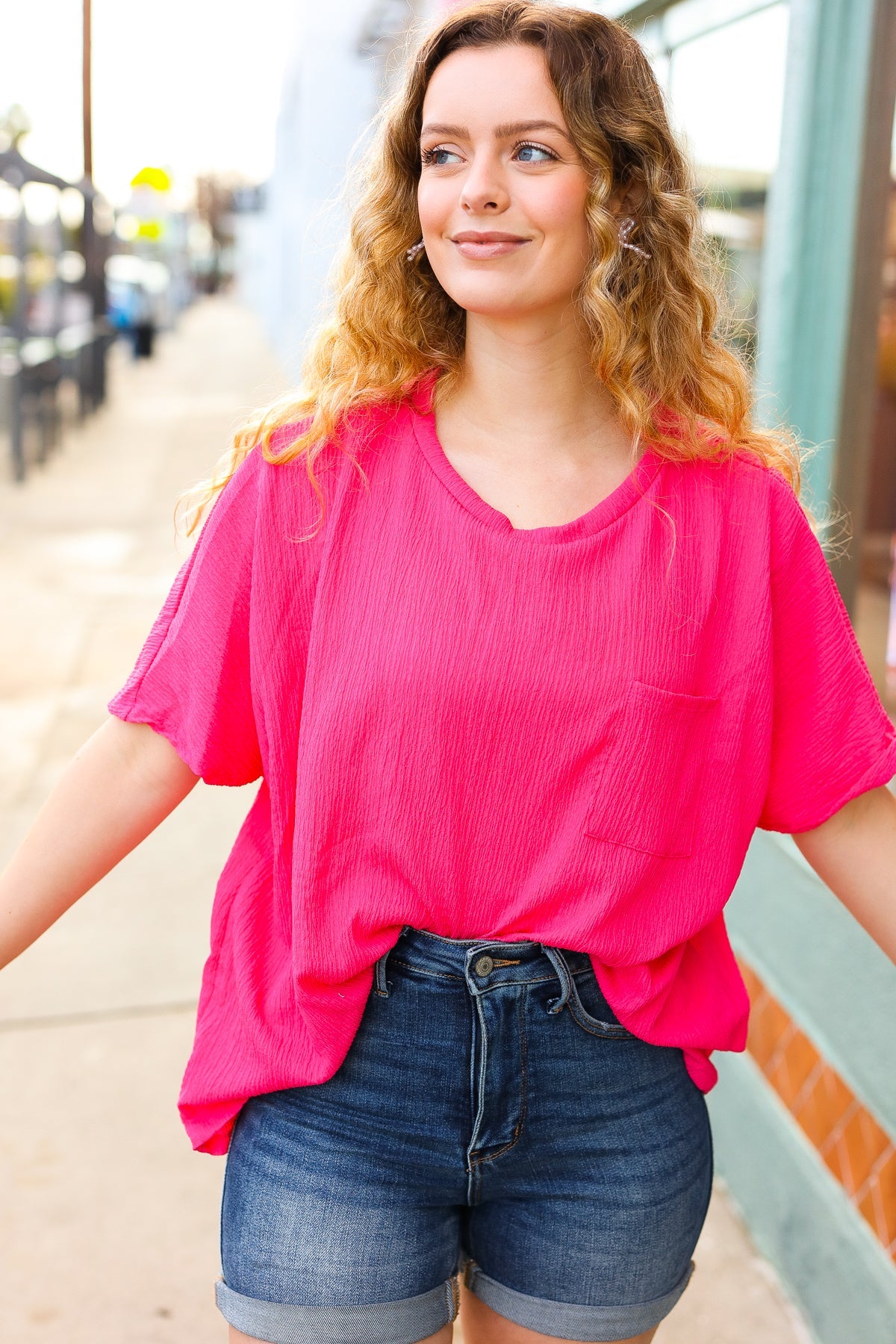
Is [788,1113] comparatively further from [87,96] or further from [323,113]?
[87,96]

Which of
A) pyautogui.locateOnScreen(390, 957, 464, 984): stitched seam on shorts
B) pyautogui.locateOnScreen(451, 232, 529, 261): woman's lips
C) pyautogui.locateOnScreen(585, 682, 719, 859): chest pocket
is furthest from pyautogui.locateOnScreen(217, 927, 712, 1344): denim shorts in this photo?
pyautogui.locateOnScreen(451, 232, 529, 261): woman's lips

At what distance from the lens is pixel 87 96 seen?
2012cm

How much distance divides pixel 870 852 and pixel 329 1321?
74 centimetres

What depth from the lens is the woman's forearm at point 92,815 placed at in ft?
4.68

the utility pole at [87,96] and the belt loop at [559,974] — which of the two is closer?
the belt loop at [559,974]

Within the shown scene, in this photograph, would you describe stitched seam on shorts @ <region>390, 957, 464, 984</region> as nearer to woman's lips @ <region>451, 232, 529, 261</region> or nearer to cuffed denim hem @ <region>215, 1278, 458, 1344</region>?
cuffed denim hem @ <region>215, 1278, 458, 1344</region>

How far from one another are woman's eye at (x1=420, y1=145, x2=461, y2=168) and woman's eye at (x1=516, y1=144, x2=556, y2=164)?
72 mm

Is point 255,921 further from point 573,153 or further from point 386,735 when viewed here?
point 573,153

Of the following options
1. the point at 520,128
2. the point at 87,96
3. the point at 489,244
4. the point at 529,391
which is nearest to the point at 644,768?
the point at 529,391

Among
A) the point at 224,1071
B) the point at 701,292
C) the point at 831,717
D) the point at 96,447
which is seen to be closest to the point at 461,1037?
the point at 224,1071

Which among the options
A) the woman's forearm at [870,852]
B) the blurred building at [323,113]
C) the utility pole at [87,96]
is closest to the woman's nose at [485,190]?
the blurred building at [323,113]

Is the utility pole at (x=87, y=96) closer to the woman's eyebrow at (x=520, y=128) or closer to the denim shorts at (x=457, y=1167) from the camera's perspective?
the woman's eyebrow at (x=520, y=128)

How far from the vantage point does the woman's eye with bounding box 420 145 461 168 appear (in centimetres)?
143

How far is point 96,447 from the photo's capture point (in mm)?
13883
